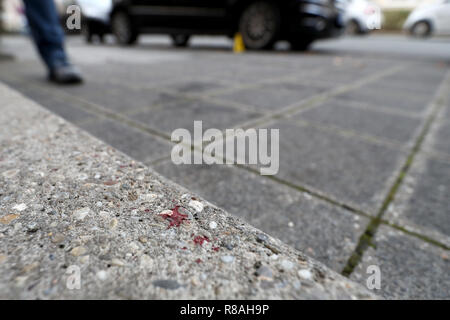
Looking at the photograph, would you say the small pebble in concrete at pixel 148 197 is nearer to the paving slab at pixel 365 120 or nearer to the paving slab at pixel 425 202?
the paving slab at pixel 425 202

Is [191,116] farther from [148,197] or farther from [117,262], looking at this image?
[117,262]

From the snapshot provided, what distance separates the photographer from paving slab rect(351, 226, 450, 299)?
84 centimetres

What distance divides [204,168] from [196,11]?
19.0 feet

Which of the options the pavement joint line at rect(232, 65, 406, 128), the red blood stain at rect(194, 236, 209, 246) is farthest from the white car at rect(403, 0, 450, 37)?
the red blood stain at rect(194, 236, 209, 246)

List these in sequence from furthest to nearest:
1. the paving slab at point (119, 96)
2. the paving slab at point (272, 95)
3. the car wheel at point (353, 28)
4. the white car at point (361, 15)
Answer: the car wheel at point (353, 28) → the white car at point (361, 15) → the paving slab at point (272, 95) → the paving slab at point (119, 96)

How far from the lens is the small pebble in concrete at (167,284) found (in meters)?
0.59

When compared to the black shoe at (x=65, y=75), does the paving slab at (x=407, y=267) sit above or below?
below

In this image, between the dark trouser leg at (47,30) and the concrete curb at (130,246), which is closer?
the concrete curb at (130,246)

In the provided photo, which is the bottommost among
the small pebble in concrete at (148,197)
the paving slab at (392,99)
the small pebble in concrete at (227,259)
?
the small pebble in concrete at (227,259)

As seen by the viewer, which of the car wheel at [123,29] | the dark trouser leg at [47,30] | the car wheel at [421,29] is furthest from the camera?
the car wheel at [421,29]

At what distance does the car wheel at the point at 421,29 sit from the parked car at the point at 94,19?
1103 centimetres

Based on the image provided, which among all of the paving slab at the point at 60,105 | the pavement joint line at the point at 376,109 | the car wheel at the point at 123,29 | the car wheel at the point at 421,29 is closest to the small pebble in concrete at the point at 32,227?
the paving slab at the point at 60,105

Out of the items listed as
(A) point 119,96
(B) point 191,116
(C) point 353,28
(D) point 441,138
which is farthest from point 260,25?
(C) point 353,28

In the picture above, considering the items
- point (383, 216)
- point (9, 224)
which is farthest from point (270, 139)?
point (9, 224)
